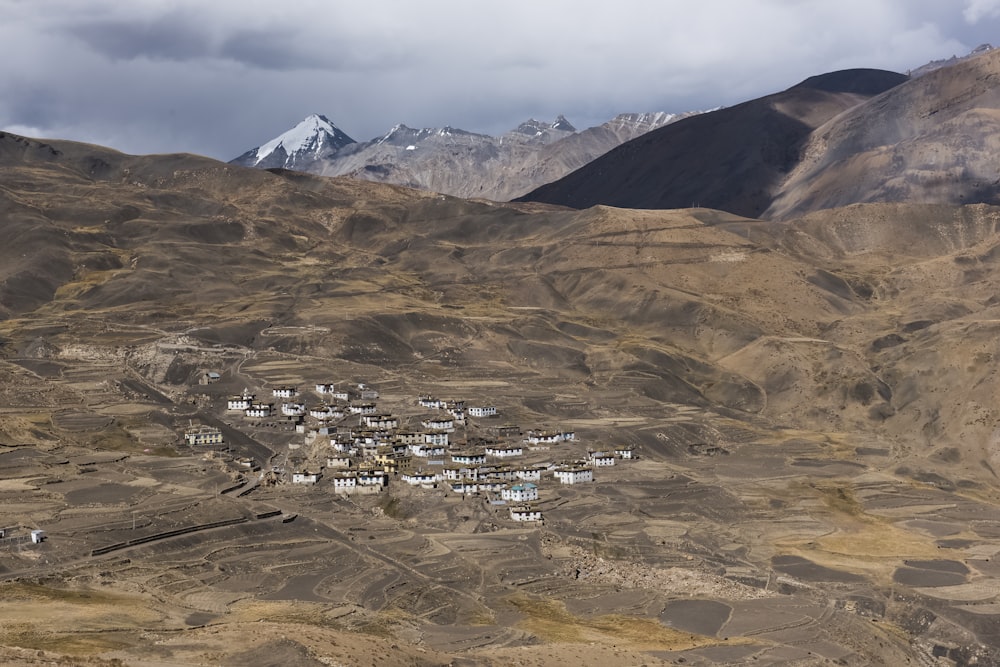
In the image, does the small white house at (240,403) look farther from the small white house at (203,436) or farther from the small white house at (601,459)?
the small white house at (601,459)

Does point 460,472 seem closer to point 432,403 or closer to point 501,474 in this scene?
point 501,474

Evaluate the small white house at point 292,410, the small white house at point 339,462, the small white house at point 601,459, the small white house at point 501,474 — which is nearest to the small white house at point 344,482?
the small white house at point 339,462

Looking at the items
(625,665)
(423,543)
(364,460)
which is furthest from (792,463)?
(625,665)

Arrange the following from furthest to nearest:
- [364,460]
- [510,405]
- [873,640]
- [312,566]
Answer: [510,405] → [364,460] → [312,566] → [873,640]

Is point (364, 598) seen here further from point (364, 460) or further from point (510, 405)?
point (510, 405)

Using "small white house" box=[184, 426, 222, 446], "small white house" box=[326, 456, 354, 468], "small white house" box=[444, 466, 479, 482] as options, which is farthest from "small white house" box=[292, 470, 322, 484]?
"small white house" box=[184, 426, 222, 446]

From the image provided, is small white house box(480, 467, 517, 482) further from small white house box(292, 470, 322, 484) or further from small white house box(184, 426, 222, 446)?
small white house box(184, 426, 222, 446)

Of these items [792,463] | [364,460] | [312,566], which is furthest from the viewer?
[792,463]
